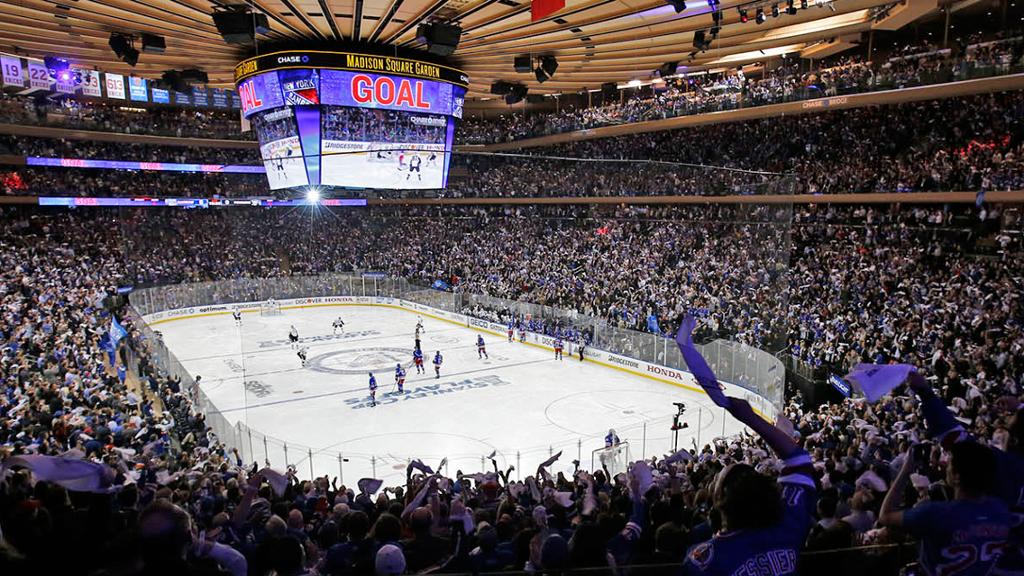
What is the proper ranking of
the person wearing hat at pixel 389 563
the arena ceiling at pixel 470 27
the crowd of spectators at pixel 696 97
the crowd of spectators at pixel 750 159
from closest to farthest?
1. the person wearing hat at pixel 389 563
2. the arena ceiling at pixel 470 27
3. the crowd of spectators at pixel 750 159
4. the crowd of spectators at pixel 696 97

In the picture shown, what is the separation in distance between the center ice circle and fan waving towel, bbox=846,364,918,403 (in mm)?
21661

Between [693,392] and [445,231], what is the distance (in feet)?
74.7

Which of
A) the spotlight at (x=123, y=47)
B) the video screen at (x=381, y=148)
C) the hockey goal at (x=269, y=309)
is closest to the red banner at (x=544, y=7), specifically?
the video screen at (x=381, y=148)

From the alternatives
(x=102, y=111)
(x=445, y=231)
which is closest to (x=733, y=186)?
(x=445, y=231)

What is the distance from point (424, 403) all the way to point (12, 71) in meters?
20.7

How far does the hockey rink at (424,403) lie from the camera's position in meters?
15.4

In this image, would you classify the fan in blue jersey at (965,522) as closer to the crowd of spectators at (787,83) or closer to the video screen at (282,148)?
the video screen at (282,148)

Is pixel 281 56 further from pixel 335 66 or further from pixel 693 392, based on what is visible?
pixel 693 392

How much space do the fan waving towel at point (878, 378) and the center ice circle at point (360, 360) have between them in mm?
21661

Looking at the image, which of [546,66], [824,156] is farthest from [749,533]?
[824,156]

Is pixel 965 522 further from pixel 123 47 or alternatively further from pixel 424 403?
pixel 123 47

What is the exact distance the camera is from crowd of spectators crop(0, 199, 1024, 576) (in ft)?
9.93

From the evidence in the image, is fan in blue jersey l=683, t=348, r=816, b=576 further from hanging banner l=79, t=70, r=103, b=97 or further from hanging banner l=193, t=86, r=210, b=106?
hanging banner l=193, t=86, r=210, b=106

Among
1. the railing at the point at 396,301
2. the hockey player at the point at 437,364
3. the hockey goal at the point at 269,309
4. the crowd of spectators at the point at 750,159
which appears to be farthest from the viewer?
the hockey goal at the point at 269,309
